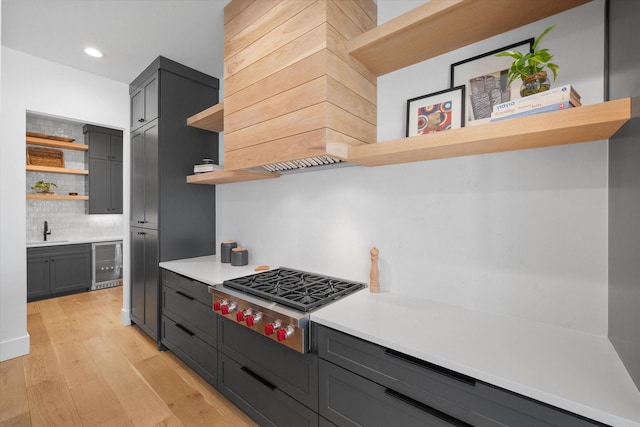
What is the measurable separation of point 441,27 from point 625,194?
100 centimetres

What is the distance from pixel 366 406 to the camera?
118cm

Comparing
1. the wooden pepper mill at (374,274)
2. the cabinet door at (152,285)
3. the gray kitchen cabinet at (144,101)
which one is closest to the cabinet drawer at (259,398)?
the wooden pepper mill at (374,274)

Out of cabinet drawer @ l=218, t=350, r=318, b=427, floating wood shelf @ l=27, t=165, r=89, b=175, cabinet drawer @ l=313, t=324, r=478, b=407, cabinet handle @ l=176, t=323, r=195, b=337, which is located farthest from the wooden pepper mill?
floating wood shelf @ l=27, t=165, r=89, b=175

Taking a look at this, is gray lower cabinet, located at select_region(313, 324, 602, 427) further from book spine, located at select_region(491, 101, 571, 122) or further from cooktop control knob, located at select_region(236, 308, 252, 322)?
book spine, located at select_region(491, 101, 571, 122)

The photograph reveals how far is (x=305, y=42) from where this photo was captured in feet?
5.06

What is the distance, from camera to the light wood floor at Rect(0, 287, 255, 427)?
181 centimetres

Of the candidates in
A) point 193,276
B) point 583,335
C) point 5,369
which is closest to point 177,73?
point 193,276

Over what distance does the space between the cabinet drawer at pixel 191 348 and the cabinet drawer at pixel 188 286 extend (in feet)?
1.01

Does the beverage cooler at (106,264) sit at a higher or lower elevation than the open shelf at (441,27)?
lower

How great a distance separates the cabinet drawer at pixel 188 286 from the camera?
6.59ft

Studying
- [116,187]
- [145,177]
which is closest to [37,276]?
[116,187]

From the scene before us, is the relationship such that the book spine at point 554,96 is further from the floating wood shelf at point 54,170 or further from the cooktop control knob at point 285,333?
the floating wood shelf at point 54,170

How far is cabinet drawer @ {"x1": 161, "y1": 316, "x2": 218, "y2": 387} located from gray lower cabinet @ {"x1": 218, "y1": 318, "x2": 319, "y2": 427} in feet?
0.38

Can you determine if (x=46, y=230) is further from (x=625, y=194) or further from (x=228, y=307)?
(x=625, y=194)
